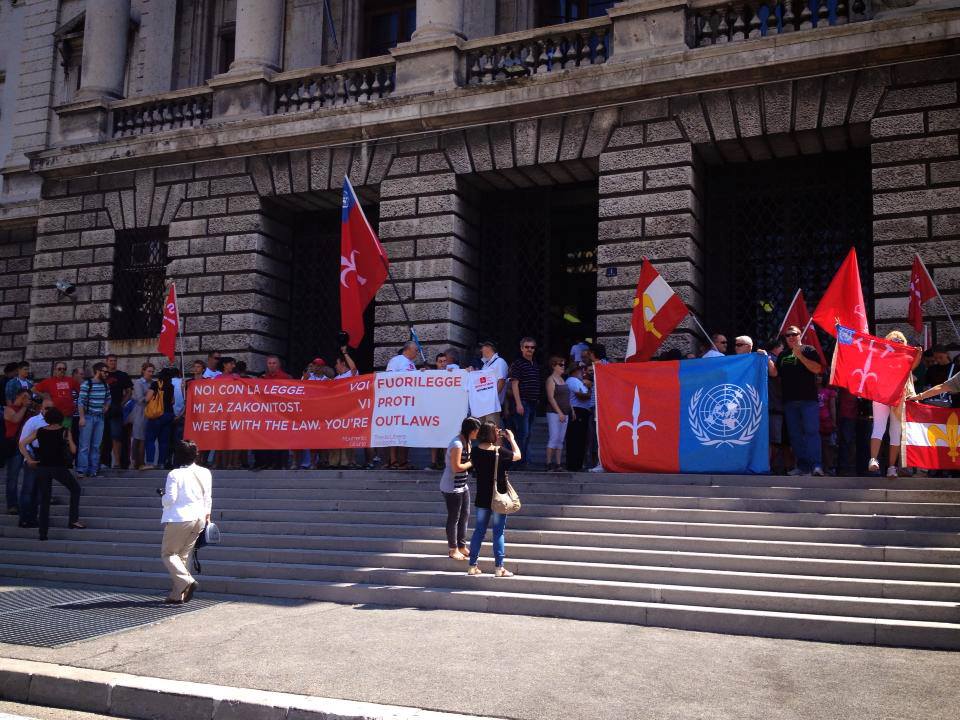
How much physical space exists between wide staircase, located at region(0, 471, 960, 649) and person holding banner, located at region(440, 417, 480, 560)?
261 millimetres

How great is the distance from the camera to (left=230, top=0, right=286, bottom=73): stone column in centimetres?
1912

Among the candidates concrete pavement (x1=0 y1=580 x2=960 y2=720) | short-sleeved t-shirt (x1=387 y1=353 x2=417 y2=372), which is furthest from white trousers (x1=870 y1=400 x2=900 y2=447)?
short-sleeved t-shirt (x1=387 y1=353 x2=417 y2=372)

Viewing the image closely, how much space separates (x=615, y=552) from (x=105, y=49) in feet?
57.6

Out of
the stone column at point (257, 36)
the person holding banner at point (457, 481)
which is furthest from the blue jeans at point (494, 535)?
the stone column at point (257, 36)

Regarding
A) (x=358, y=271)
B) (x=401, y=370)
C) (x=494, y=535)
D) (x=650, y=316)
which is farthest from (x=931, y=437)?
(x=358, y=271)

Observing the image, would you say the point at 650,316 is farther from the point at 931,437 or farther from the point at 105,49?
the point at 105,49

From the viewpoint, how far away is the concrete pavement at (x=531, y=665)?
5754 mm

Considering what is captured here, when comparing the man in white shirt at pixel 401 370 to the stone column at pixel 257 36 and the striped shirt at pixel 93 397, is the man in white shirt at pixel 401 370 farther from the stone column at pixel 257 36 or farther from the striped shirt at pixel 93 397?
the stone column at pixel 257 36

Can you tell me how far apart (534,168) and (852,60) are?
539 centimetres

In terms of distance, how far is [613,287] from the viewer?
15430mm

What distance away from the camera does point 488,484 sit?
9438 millimetres

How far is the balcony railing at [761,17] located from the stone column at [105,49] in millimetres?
12849

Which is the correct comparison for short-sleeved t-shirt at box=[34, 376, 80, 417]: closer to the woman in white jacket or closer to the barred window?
the barred window

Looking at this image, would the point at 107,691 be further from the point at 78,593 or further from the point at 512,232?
the point at 512,232
